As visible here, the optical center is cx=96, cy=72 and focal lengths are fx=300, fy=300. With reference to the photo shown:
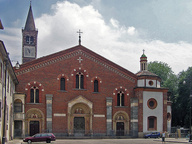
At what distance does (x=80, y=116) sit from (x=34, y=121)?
7.06m

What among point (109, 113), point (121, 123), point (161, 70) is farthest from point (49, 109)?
point (161, 70)

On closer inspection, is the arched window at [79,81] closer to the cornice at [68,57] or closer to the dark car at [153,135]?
the cornice at [68,57]

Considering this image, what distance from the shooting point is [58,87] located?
45688mm

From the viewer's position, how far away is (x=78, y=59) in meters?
47.3

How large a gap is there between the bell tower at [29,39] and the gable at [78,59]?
3420 cm

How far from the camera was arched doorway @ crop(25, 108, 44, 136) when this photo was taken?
4369 centimetres

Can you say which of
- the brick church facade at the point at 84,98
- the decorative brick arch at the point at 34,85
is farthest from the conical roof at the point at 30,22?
the decorative brick arch at the point at 34,85

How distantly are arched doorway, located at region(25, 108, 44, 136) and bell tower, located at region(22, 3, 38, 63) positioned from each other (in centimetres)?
3708

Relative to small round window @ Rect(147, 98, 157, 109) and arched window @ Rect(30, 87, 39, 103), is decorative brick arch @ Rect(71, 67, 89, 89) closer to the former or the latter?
arched window @ Rect(30, 87, 39, 103)

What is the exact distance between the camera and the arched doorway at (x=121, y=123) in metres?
47.5

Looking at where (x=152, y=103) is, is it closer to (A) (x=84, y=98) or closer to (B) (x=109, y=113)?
(B) (x=109, y=113)

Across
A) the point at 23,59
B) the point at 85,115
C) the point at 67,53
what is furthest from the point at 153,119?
the point at 23,59

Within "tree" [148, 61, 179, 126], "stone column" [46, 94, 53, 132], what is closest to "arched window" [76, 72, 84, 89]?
"stone column" [46, 94, 53, 132]

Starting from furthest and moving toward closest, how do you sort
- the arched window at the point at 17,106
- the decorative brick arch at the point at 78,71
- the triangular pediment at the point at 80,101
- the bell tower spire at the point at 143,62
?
the bell tower spire at the point at 143,62
the decorative brick arch at the point at 78,71
the triangular pediment at the point at 80,101
the arched window at the point at 17,106
